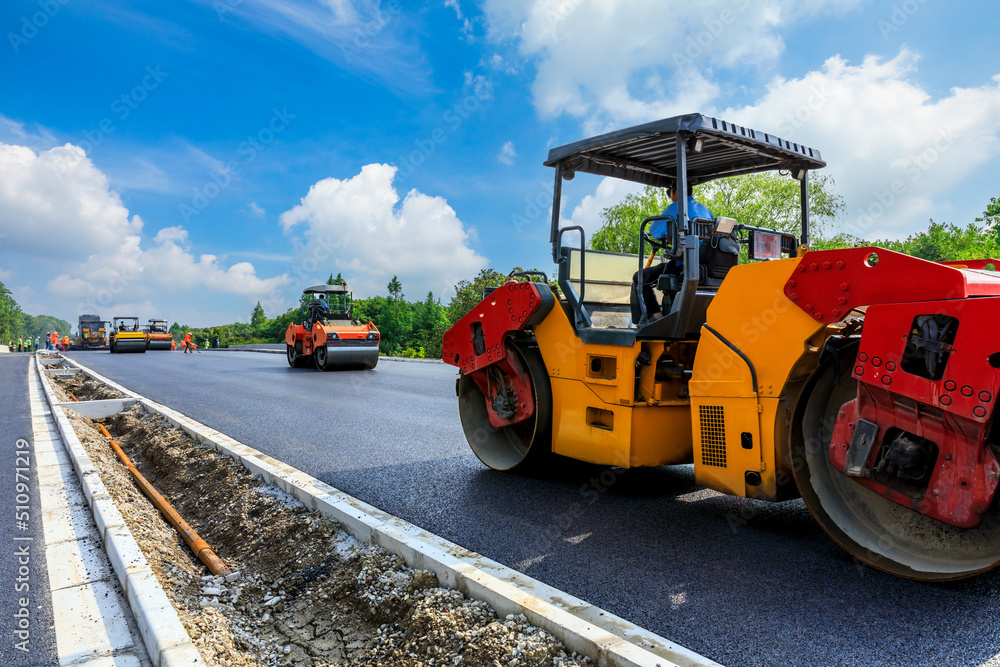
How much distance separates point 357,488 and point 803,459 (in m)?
3.13

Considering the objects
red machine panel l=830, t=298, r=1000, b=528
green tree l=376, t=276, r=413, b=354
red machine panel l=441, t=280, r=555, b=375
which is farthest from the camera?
green tree l=376, t=276, r=413, b=354

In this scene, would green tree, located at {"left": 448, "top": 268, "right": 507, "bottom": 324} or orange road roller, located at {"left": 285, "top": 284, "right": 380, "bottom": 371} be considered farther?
green tree, located at {"left": 448, "top": 268, "right": 507, "bottom": 324}

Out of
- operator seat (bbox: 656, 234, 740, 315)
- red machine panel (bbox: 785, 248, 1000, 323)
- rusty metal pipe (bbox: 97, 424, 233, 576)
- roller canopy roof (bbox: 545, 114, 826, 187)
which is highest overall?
roller canopy roof (bbox: 545, 114, 826, 187)

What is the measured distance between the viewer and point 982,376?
2.43m

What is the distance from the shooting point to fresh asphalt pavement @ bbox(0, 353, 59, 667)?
2543 mm

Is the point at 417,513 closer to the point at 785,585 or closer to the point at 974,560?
the point at 785,585

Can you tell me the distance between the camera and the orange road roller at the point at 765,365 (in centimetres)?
262

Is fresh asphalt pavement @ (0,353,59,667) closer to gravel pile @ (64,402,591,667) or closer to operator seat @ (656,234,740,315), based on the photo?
gravel pile @ (64,402,591,667)

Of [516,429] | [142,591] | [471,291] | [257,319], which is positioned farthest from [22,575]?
[257,319]

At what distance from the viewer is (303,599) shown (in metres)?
3.20

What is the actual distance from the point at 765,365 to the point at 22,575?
383cm

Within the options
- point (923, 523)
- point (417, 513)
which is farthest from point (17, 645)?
point (923, 523)

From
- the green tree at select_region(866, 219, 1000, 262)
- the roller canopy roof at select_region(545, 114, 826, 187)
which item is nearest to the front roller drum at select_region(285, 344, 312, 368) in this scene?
the roller canopy roof at select_region(545, 114, 826, 187)

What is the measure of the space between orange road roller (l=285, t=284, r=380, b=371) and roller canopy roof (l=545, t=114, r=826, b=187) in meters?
13.4
